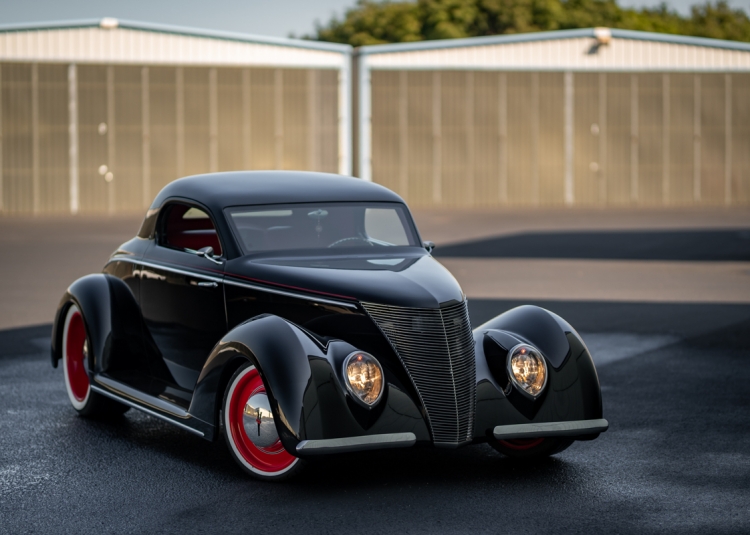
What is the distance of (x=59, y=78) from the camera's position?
35125 millimetres

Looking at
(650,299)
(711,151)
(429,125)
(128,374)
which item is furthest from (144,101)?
(128,374)

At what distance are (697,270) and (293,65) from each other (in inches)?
871

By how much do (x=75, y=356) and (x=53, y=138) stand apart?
2910 cm

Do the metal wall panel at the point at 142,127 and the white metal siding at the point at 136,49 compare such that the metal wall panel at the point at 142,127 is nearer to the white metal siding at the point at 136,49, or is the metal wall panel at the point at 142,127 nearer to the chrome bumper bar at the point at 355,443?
the white metal siding at the point at 136,49

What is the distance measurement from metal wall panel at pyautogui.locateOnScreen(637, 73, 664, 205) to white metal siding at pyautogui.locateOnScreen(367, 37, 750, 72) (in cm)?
61

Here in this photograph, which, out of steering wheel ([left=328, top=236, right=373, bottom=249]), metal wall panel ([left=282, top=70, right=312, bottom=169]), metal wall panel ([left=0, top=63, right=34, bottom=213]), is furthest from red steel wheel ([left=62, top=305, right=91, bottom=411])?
metal wall panel ([left=282, top=70, right=312, bottom=169])

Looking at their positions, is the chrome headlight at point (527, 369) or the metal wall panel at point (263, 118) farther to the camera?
the metal wall panel at point (263, 118)

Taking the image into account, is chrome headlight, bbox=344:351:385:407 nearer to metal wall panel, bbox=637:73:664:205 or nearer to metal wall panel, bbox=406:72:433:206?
metal wall panel, bbox=406:72:433:206

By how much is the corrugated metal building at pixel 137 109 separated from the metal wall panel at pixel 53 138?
0.11 feet

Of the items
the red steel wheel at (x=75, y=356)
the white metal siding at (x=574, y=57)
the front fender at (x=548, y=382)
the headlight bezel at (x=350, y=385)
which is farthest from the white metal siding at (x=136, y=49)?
the headlight bezel at (x=350, y=385)

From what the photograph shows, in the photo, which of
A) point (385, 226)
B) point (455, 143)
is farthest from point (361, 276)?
point (455, 143)

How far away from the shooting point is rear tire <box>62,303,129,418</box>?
754cm

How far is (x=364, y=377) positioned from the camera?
5555 mm

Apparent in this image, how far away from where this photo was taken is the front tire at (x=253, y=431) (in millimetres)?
5734
